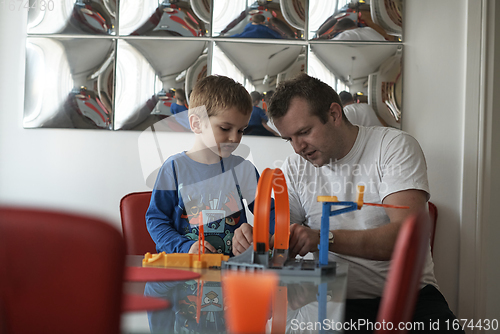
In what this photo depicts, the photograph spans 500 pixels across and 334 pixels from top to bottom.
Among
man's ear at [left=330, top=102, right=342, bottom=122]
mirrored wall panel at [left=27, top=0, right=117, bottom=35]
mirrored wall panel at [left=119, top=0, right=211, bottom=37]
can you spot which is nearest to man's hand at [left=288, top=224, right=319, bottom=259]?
man's ear at [left=330, top=102, right=342, bottom=122]

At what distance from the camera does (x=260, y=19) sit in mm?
2088

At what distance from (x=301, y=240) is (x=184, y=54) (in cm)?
129

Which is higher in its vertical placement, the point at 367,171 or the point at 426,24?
the point at 426,24

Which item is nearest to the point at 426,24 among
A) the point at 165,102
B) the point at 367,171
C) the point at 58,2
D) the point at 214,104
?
the point at 367,171

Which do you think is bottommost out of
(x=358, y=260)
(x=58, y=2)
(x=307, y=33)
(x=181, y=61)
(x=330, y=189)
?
(x=358, y=260)

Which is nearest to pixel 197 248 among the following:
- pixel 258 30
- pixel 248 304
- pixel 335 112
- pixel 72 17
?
pixel 335 112

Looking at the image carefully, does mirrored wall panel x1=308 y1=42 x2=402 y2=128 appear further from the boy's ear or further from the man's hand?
the man's hand

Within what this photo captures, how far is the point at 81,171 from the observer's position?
7.13ft

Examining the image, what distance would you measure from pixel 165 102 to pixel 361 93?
965 mm

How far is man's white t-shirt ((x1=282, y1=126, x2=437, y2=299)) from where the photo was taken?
56.6 inches

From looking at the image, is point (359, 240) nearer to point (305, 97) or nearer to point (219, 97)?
point (305, 97)

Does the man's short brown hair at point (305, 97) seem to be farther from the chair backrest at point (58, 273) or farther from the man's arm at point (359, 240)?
the chair backrest at point (58, 273)

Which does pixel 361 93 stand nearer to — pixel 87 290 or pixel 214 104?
pixel 214 104

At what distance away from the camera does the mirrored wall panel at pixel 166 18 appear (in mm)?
2102
